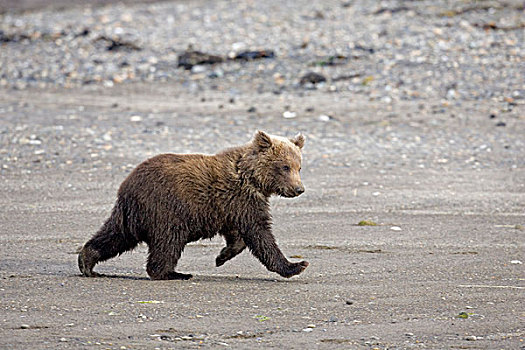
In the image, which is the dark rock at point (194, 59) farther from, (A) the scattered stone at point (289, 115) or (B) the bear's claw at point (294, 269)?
(B) the bear's claw at point (294, 269)

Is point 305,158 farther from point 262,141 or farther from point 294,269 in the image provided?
point 294,269

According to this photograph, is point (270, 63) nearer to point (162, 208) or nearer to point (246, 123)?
point (246, 123)

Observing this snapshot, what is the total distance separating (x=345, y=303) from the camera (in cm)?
601

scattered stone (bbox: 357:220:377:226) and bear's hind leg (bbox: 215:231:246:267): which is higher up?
bear's hind leg (bbox: 215:231:246:267)

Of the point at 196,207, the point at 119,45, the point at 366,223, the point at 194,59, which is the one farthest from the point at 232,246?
the point at 119,45

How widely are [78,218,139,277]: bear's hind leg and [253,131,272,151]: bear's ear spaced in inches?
47.0

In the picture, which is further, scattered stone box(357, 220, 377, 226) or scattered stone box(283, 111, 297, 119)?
scattered stone box(283, 111, 297, 119)

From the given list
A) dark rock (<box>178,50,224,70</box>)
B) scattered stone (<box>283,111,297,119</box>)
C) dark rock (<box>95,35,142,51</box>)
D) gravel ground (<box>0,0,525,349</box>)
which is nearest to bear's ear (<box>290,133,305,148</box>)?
gravel ground (<box>0,0,525,349</box>)

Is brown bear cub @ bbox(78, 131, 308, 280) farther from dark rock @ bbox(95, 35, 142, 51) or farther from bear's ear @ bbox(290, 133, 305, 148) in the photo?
dark rock @ bbox(95, 35, 142, 51)

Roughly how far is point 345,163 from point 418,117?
9.28 feet

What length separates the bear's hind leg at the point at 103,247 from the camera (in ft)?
21.9

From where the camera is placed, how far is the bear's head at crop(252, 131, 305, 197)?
6977 mm

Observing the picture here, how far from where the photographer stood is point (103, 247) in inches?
266

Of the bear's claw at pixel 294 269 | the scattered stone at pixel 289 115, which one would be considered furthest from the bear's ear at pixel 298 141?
the scattered stone at pixel 289 115
